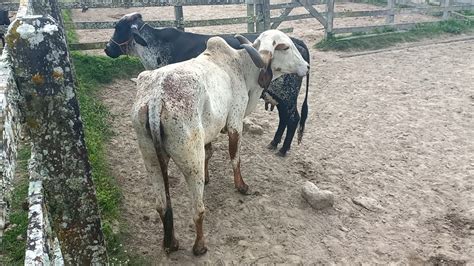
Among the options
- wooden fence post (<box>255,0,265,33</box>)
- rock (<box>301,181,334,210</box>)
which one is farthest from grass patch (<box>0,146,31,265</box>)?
wooden fence post (<box>255,0,265,33</box>)

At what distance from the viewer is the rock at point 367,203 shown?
509cm

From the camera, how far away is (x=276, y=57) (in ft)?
17.9

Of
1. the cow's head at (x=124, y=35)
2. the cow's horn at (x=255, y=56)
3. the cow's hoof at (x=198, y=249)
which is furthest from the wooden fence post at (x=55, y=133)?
the cow's head at (x=124, y=35)

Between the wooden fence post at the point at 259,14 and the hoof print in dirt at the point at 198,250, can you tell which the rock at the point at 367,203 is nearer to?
the hoof print in dirt at the point at 198,250

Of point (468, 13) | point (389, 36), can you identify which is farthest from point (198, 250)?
point (468, 13)

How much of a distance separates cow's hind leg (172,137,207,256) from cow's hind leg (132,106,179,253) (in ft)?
0.49

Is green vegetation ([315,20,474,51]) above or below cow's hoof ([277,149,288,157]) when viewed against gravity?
above

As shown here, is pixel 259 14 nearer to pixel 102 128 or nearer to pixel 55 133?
pixel 102 128

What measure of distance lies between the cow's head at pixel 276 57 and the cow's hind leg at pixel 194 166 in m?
1.69

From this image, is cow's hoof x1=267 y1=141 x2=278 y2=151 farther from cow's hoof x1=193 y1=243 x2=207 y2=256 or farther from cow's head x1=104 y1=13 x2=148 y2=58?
cow's head x1=104 y1=13 x2=148 y2=58

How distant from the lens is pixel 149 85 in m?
3.81

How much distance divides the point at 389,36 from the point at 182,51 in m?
7.93

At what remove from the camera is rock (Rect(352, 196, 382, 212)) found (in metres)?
5.09

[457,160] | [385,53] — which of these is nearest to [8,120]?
[457,160]
